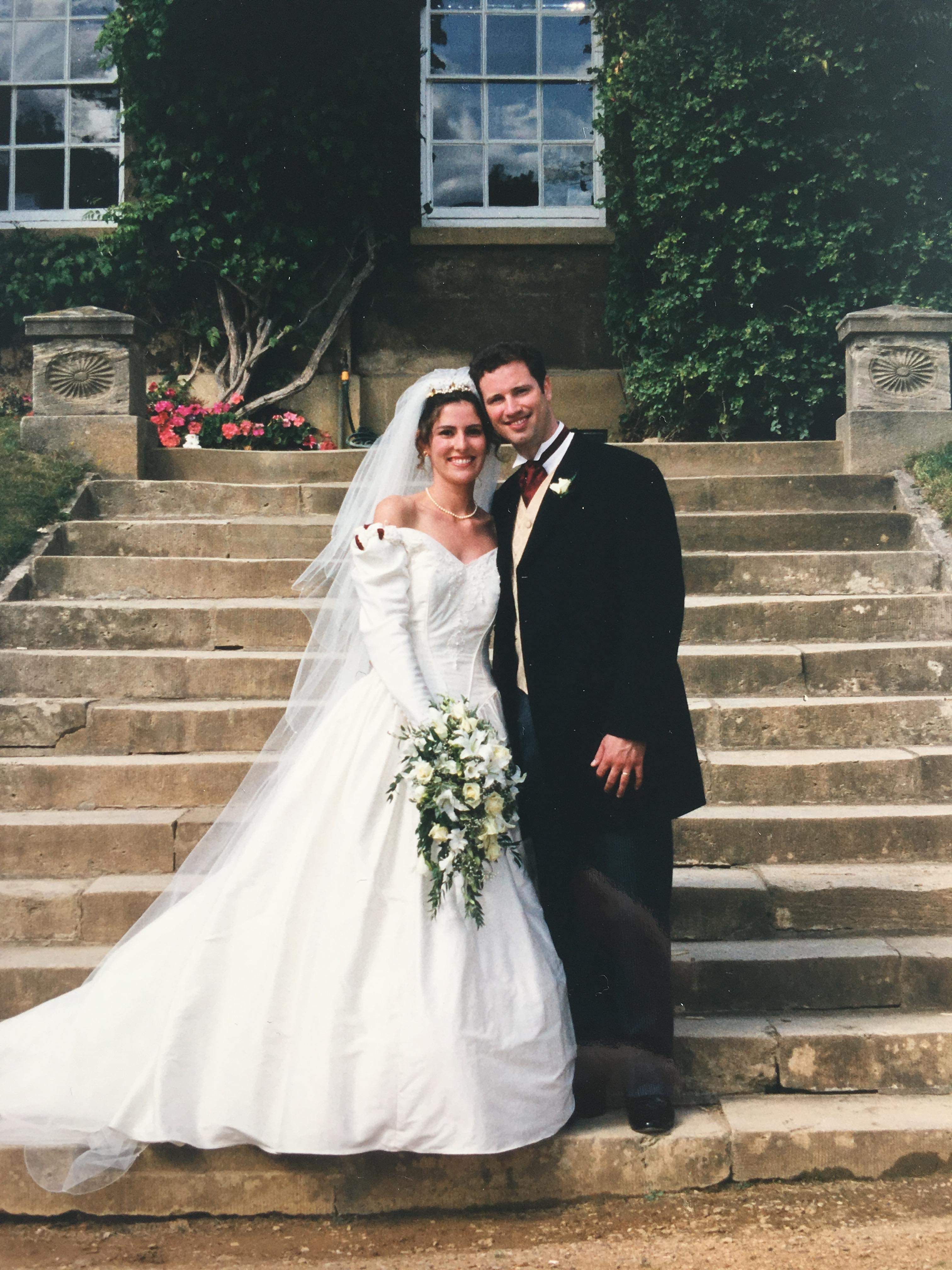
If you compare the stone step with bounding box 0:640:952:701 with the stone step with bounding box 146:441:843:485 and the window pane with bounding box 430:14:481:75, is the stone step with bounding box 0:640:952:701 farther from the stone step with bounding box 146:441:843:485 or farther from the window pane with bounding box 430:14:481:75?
the window pane with bounding box 430:14:481:75

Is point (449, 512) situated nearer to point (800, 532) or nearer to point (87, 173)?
point (800, 532)

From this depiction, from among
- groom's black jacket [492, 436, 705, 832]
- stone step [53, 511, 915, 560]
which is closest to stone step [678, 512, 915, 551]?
stone step [53, 511, 915, 560]

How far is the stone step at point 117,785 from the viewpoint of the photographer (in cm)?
406

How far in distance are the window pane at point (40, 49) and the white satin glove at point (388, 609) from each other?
794 centimetres

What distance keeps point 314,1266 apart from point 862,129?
24.4 ft

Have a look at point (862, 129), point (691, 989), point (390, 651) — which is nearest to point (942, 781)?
point (691, 989)

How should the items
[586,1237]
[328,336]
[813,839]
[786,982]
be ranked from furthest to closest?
[328,336], [813,839], [786,982], [586,1237]

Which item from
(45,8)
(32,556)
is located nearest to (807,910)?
(32,556)

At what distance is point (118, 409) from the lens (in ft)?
20.1

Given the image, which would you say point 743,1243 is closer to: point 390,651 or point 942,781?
point 390,651

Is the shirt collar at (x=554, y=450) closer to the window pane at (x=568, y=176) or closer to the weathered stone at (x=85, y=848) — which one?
the weathered stone at (x=85, y=848)

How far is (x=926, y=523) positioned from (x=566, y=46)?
5.59 meters

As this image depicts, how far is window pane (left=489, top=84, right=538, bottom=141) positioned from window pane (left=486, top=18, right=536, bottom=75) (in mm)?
124

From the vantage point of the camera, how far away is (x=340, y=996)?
101 inches
